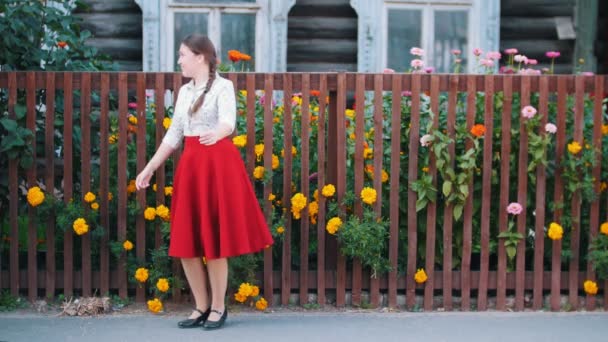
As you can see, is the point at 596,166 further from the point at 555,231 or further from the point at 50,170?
the point at 50,170

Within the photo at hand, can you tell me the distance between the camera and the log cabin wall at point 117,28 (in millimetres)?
8203

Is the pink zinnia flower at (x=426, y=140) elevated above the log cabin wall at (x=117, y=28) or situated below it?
below

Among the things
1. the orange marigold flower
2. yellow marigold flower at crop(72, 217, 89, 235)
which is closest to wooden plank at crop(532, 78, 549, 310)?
the orange marigold flower

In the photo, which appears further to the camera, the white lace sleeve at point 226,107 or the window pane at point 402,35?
the window pane at point 402,35

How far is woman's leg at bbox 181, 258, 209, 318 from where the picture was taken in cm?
513

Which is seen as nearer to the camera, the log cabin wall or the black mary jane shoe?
the black mary jane shoe

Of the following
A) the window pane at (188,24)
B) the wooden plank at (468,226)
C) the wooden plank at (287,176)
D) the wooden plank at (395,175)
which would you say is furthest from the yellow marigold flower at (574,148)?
the window pane at (188,24)

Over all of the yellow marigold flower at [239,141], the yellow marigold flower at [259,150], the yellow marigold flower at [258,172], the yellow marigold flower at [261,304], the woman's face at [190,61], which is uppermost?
the woman's face at [190,61]

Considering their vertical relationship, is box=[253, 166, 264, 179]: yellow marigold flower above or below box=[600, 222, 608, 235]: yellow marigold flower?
above

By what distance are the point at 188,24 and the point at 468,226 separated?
374 centimetres

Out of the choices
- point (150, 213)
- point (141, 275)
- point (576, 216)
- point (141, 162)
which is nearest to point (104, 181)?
point (141, 162)

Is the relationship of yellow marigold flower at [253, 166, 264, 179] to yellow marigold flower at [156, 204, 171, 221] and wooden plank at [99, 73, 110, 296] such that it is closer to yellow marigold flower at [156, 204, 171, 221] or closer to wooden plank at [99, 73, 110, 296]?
yellow marigold flower at [156, 204, 171, 221]

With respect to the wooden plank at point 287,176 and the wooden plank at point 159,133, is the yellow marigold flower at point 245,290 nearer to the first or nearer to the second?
the wooden plank at point 287,176

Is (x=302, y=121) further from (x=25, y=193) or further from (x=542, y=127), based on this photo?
(x=25, y=193)
